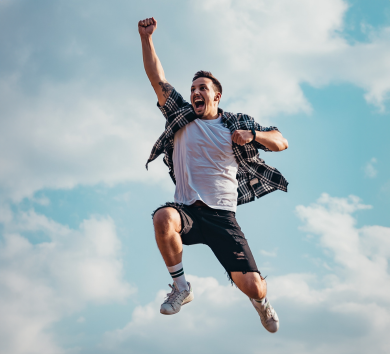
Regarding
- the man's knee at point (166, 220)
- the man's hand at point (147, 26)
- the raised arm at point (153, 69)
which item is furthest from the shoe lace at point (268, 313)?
the man's hand at point (147, 26)

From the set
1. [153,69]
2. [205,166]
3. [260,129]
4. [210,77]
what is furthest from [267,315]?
[153,69]

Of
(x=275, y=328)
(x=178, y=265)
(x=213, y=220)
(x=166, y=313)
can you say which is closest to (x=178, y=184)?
(x=213, y=220)

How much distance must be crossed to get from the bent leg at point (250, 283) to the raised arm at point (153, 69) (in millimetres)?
2430

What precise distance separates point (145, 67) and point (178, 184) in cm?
165

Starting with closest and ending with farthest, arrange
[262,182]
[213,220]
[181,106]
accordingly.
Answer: [213,220], [181,106], [262,182]

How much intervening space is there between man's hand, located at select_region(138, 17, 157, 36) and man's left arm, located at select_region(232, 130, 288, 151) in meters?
1.90

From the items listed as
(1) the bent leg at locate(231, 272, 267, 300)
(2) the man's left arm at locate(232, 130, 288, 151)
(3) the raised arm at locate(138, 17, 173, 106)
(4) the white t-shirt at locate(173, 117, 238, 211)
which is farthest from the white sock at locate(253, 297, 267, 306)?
(3) the raised arm at locate(138, 17, 173, 106)

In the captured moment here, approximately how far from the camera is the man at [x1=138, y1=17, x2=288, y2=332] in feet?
16.1

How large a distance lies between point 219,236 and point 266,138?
1.40 metres

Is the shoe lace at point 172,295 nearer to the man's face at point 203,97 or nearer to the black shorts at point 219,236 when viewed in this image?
the black shorts at point 219,236

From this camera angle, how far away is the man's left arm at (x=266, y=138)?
499 centimetres

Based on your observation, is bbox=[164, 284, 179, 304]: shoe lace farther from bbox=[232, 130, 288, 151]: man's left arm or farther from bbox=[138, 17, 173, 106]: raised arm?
bbox=[138, 17, 173, 106]: raised arm

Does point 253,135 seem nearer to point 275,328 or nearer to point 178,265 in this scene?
point 178,265

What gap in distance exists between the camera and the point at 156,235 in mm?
4695
